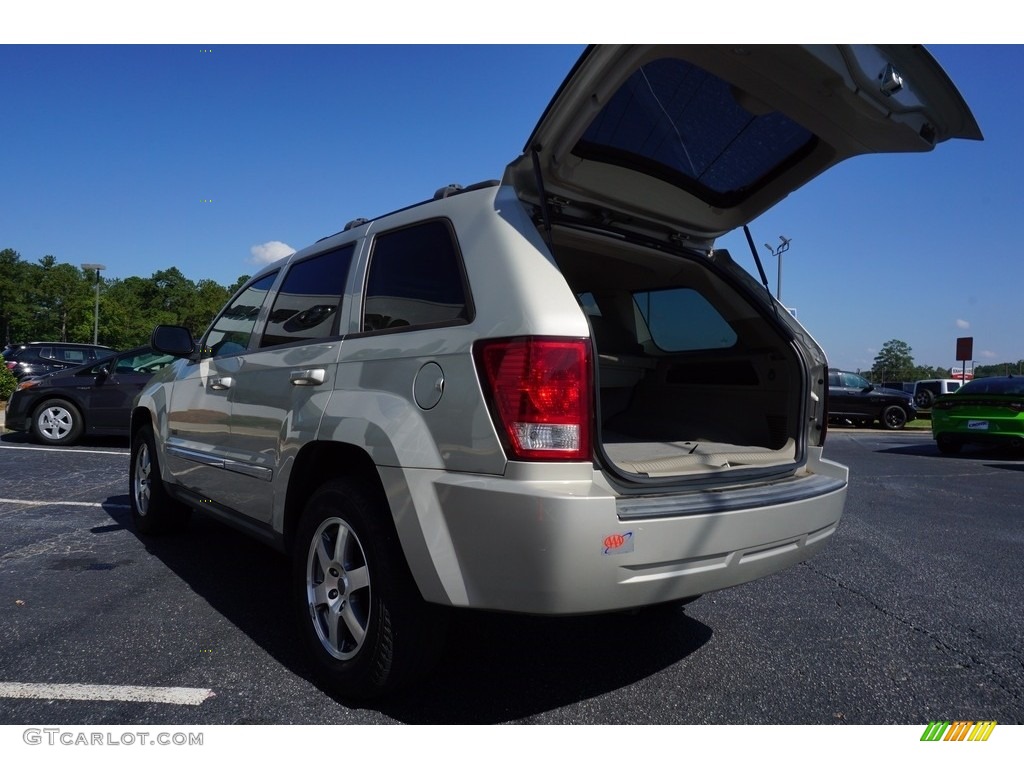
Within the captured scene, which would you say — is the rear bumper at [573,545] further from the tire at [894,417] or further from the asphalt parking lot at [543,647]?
the tire at [894,417]

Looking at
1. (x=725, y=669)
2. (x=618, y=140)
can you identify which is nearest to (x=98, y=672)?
(x=725, y=669)

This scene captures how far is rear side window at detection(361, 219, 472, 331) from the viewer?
2.44 meters

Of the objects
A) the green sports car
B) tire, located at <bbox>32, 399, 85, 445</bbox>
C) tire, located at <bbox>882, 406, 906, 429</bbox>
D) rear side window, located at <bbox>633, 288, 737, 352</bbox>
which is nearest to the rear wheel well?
rear side window, located at <bbox>633, 288, 737, 352</bbox>

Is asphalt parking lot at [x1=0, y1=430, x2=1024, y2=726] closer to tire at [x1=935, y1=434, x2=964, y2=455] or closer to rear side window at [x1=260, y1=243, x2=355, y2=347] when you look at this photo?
rear side window at [x1=260, y1=243, x2=355, y2=347]

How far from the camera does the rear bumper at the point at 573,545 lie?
2039 millimetres

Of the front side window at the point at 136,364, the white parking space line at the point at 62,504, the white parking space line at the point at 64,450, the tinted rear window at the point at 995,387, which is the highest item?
the tinted rear window at the point at 995,387

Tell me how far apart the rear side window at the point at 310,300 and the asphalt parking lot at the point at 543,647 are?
137 cm

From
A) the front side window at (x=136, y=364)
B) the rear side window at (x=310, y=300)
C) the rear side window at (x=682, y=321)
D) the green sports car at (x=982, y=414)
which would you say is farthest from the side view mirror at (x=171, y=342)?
the green sports car at (x=982, y=414)

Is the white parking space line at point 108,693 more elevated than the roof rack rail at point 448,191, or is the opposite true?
the roof rack rail at point 448,191

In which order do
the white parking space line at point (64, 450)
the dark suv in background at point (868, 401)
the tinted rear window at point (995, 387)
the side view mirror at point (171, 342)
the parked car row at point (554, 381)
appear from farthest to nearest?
1. the dark suv in background at point (868, 401)
2. the tinted rear window at point (995, 387)
3. the white parking space line at point (64, 450)
4. the side view mirror at point (171, 342)
5. the parked car row at point (554, 381)

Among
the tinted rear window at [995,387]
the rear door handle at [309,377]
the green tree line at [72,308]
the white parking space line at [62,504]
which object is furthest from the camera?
the green tree line at [72,308]

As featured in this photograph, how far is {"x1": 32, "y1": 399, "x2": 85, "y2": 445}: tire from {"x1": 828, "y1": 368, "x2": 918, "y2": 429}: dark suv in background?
58.1ft

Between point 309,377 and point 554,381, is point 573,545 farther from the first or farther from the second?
point 309,377

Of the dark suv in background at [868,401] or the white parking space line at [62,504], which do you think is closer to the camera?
the white parking space line at [62,504]
